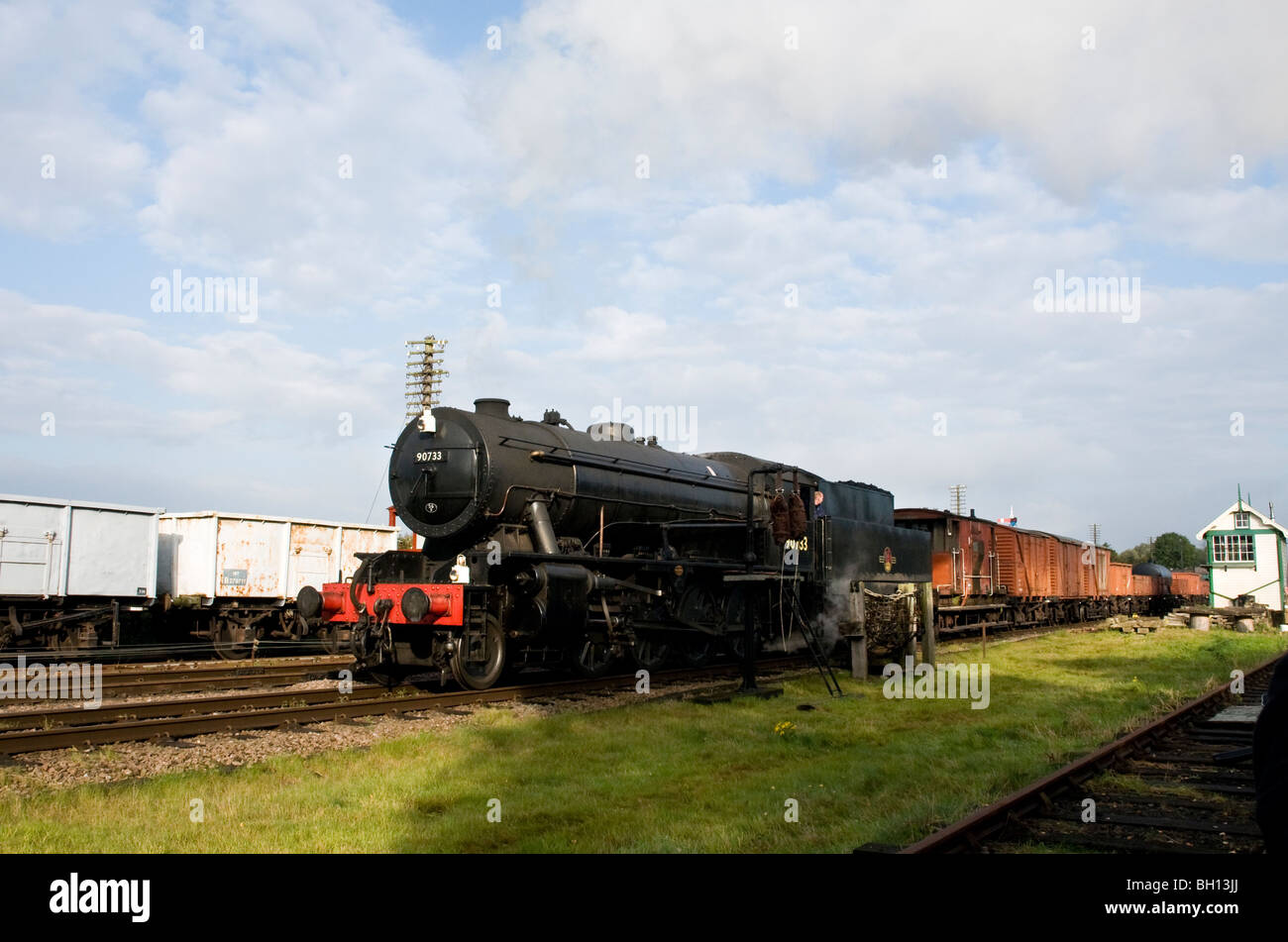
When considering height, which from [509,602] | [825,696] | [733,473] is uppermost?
[733,473]

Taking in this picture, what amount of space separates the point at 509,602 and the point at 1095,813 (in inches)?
305

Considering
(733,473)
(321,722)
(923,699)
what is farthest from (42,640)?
(923,699)

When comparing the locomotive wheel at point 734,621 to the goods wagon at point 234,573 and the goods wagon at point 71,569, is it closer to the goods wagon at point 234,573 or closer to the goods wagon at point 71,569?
the goods wagon at point 234,573

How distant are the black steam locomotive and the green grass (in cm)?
178

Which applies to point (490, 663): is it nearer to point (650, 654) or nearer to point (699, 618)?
point (650, 654)

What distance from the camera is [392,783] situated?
7.58m

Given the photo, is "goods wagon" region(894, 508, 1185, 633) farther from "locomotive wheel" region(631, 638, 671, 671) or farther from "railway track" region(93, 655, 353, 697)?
"railway track" region(93, 655, 353, 697)

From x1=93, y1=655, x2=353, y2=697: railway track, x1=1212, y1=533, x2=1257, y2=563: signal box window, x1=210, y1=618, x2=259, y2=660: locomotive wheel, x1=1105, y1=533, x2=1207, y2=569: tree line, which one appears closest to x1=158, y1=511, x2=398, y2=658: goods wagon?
x1=210, y1=618, x2=259, y2=660: locomotive wheel

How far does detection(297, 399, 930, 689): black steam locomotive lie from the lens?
1231 cm

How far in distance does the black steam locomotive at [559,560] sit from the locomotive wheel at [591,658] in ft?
0.08

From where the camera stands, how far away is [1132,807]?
22.3ft

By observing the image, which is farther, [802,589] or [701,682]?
[802,589]

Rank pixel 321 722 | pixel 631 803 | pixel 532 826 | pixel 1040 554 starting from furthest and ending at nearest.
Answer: pixel 1040 554 < pixel 321 722 < pixel 631 803 < pixel 532 826

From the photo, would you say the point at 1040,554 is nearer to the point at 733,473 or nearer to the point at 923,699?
the point at 733,473
